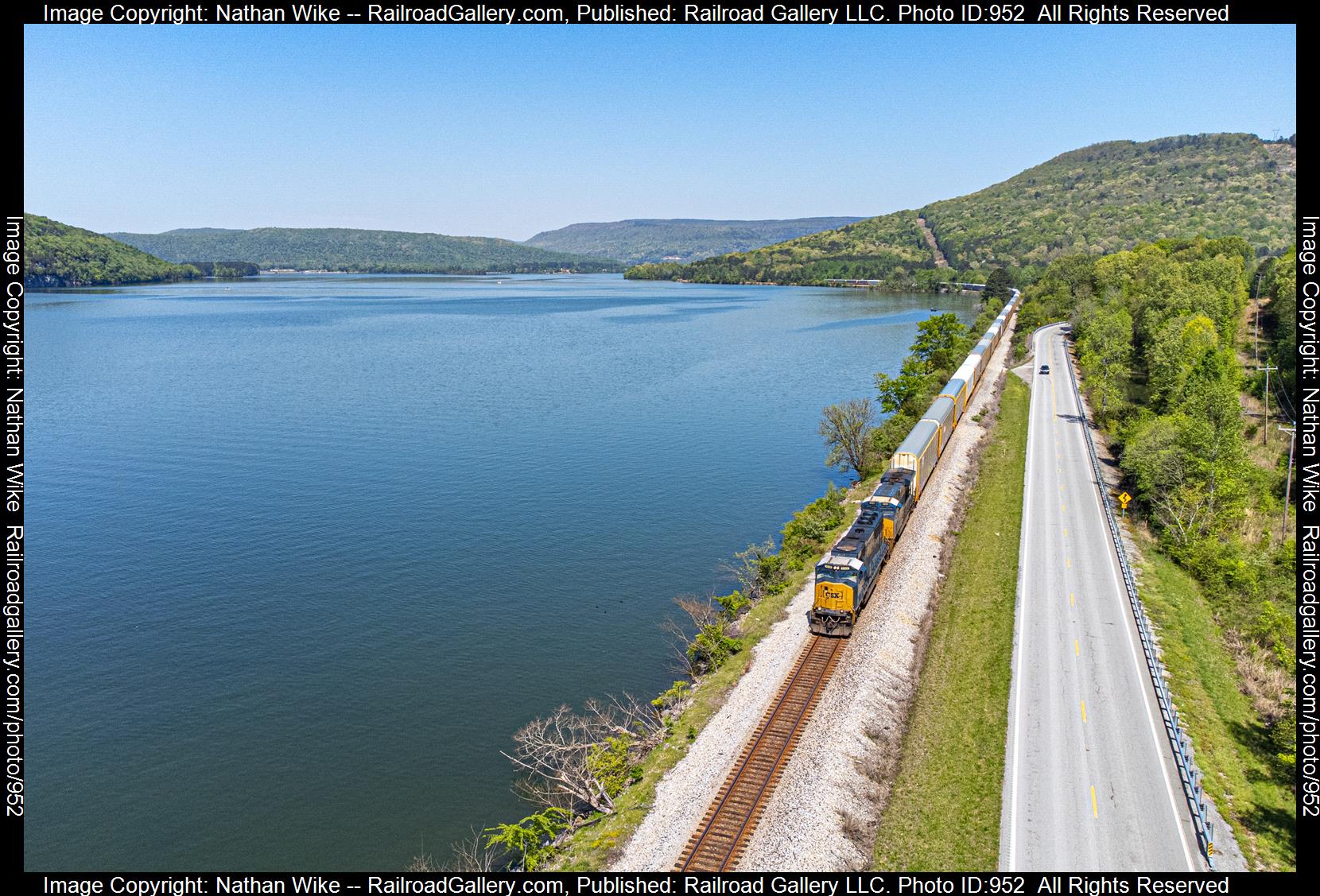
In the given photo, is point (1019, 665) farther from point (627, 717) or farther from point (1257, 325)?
point (1257, 325)

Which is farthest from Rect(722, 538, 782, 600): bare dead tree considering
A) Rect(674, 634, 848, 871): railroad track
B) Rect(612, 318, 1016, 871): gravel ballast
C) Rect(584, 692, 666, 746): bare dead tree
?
Rect(584, 692, 666, 746): bare dead tree

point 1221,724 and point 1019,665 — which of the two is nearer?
point 1221,724

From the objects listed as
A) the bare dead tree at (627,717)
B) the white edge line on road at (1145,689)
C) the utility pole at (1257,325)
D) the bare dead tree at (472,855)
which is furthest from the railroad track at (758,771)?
the utility pole at (1257,325)

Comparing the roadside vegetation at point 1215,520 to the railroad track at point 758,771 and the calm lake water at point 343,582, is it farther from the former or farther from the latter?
the calm lake water at point 343,582

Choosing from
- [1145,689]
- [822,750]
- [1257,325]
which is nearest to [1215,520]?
[1145,689]
